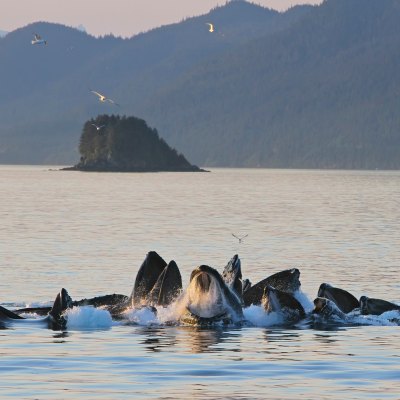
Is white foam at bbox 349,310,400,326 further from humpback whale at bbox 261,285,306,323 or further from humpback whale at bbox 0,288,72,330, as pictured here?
humpback whale at bbox 0,288,72,330

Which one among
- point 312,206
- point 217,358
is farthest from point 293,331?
point 312,206

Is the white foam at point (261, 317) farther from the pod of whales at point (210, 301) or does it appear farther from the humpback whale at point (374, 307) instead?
the humpback whale at point (374, 307)

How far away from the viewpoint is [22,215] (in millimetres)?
112312

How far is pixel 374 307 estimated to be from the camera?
129 feet

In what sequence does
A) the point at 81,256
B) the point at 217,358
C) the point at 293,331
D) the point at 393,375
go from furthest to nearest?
the point at 81,256 < the point at 293,331 < the point at 217,358 < the point at 393,375

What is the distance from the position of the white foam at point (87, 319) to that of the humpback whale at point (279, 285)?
4.23m

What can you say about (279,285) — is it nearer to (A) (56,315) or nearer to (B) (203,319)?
(B) (203,319)

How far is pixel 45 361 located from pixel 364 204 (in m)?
123

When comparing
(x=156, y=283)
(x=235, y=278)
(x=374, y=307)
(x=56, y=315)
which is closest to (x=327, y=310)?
(x=374, y=307)

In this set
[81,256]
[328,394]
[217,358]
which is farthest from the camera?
[81,256]

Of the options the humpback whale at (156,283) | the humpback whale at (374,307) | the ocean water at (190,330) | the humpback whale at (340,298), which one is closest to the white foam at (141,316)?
the ocean water at (190,330)

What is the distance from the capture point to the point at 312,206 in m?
143

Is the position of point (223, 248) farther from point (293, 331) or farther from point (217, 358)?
point (217, 358)

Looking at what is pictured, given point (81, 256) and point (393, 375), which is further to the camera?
point (81, 256)
